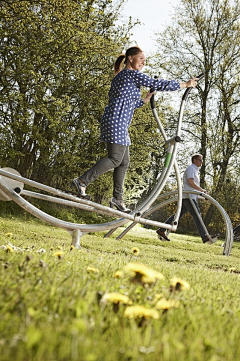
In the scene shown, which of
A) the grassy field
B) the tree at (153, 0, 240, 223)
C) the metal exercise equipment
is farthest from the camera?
the tree at (153, 0, 240, 223)

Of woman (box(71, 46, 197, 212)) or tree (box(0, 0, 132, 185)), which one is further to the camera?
tree (box(0, 0, 132, 185))

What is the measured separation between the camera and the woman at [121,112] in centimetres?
398

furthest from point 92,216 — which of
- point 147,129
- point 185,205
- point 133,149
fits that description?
point 185,205

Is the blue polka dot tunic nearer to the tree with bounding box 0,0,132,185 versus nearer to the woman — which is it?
the woman

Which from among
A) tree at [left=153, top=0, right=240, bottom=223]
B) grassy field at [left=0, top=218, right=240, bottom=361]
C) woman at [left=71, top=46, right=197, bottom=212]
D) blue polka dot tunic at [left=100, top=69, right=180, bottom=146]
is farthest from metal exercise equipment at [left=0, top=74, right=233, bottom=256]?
tree at [left=153, top=0, right=240, bottom=223]

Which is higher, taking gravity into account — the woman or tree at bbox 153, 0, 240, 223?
tree at bbox 153, 0, 240, 223

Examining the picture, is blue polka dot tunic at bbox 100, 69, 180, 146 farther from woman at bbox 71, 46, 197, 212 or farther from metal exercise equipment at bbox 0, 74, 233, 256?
metal exercise equipment at bbox 0, 74, 233, 256

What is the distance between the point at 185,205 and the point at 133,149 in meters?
8.76

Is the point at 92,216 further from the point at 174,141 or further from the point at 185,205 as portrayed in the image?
the point at 174,141

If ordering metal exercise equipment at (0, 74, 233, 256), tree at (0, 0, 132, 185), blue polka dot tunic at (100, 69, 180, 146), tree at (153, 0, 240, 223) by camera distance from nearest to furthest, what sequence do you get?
metal exercise equipment at (0, 74, 233, 256)
blue polka dot tunic at (100, 69, 180, 146)
tree at (0, 0, 132, 185)
tree at (153, 0, 240, 223)

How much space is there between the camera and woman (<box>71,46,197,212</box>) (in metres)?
3.98

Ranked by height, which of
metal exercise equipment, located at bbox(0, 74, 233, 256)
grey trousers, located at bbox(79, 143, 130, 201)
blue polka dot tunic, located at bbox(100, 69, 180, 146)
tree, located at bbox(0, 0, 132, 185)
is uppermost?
tree, located at bbox(0, 0, 132, 185)

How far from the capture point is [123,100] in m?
4.04

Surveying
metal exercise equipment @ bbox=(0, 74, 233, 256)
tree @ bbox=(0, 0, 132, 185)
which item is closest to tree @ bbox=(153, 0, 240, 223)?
tree @ bbox=(0, 0, 132, 185)
